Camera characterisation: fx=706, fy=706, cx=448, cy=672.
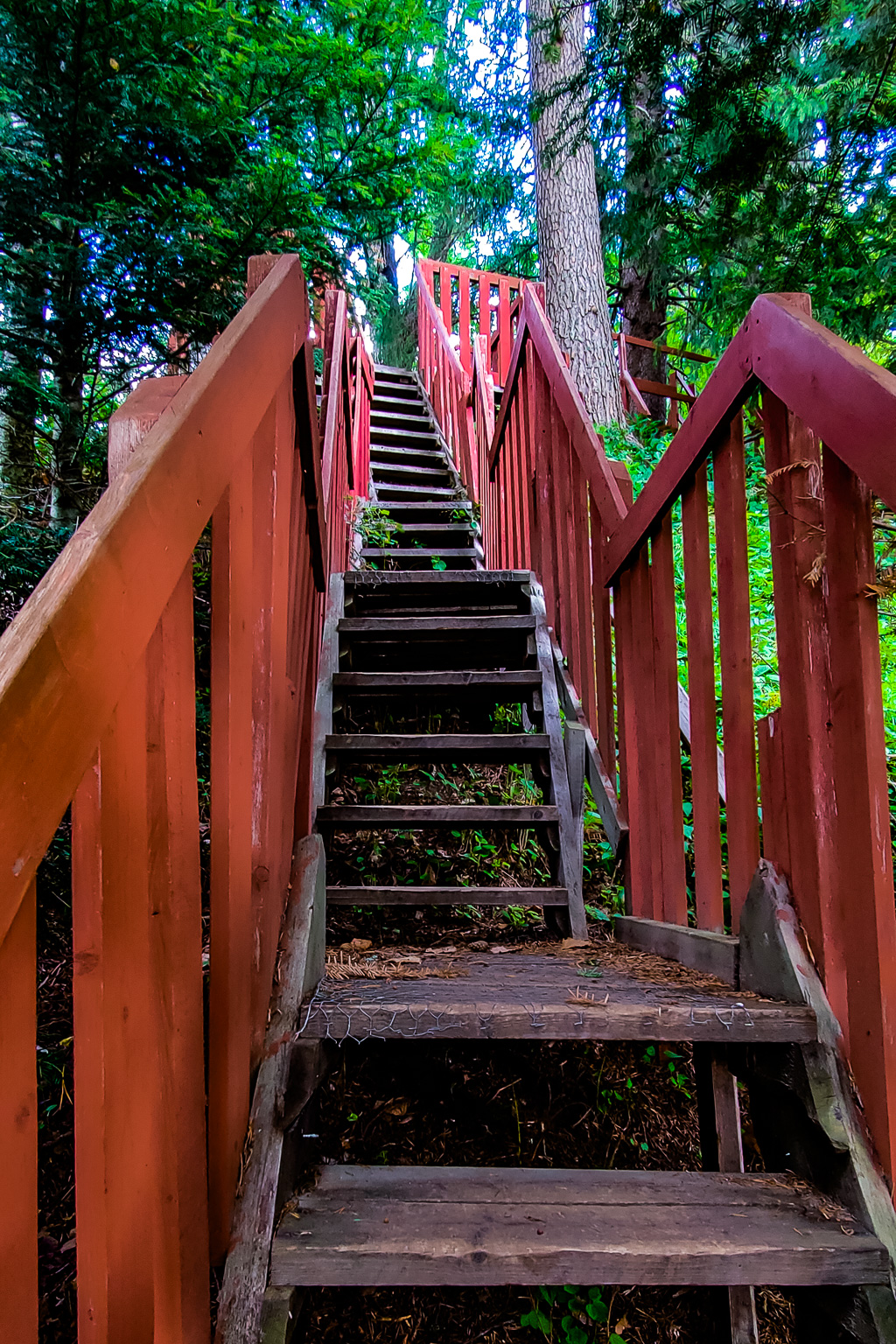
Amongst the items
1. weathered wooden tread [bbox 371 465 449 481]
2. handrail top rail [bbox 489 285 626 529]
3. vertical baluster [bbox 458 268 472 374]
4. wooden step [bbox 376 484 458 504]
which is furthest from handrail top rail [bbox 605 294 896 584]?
vertical baluster [bbox 458 268 472 374]

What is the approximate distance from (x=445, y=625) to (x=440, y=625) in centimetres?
2

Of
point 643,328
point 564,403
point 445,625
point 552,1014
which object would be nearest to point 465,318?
point 643,328

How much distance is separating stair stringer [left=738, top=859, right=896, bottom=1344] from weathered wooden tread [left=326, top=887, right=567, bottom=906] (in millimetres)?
888

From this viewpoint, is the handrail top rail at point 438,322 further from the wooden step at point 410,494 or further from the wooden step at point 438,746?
the wooden step at point 438,746

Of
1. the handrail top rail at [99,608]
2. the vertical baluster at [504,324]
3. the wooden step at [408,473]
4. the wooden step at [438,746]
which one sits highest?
the vertical baluster at [504,324]

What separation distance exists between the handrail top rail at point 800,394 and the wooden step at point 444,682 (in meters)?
1.09

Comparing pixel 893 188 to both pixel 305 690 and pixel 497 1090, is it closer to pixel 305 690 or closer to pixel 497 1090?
pixel 305 690

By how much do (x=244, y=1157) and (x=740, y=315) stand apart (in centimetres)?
394

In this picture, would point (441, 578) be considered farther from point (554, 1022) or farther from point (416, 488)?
point (416, 488)

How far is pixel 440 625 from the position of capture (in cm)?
311

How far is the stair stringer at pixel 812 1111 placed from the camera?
3.34 feet

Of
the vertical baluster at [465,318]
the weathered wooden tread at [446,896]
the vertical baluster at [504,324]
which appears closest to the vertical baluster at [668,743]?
the weathered wooden tread at [446,896]

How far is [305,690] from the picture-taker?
71.0 inches

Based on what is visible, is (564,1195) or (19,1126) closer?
(19,1126)
